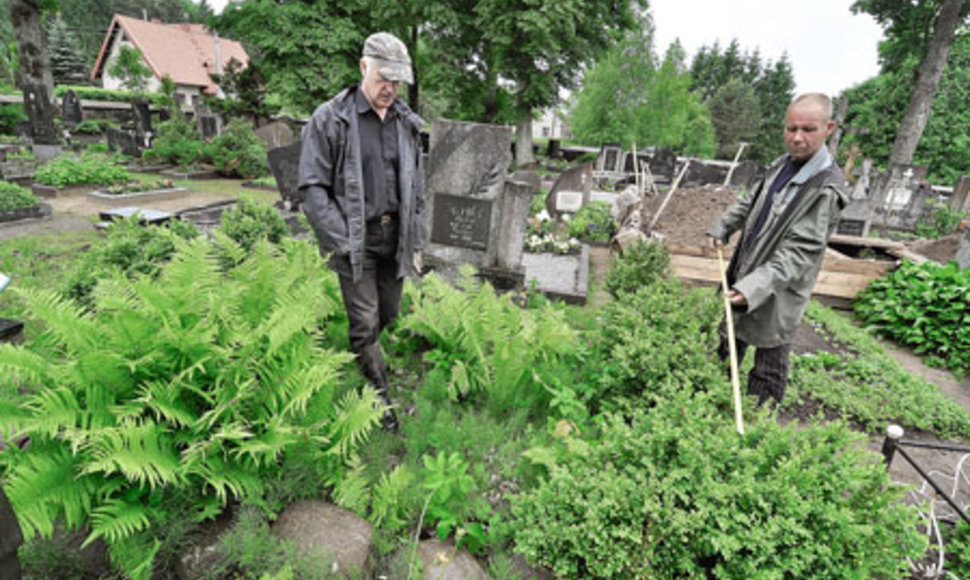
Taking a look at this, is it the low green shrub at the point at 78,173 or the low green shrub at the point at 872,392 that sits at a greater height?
the low green shrub at the point at 78,173

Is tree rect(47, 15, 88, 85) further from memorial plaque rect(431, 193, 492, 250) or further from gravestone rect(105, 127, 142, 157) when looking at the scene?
memorial plaque rect(431, 193, 492, 250)

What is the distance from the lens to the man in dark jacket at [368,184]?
118 inches

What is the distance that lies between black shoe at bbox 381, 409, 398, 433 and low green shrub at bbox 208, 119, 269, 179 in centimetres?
1393

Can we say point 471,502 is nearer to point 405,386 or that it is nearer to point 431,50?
point 405,386

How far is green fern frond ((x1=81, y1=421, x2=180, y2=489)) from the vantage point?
69.2 inches

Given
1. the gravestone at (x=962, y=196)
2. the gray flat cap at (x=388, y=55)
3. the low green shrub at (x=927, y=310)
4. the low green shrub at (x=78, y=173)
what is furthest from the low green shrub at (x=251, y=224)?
the gravestone at (x=962, y=196)

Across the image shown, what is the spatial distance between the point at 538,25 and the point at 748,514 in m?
18.8

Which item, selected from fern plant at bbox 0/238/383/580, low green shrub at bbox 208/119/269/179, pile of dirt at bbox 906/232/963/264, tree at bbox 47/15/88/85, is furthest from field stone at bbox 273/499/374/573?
tree at bbox 47/15/88/85

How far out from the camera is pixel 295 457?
247 centimetres

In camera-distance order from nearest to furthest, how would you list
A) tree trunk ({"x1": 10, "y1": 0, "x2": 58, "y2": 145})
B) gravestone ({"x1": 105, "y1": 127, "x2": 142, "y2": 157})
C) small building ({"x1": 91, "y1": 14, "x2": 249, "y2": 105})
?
tree trunk ({"x1": 10, "y1": 0, "x2": 58, "y2": 145}), gravestone ({"x1": 105, "y1": 127, "x2": 142, "y2": 157}), small building ({"x1": 91, "y1": 14, "x2": 249, "y2": 105})

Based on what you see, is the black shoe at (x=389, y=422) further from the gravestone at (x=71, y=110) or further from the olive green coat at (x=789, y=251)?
the gravestone at (x=71, y=110)

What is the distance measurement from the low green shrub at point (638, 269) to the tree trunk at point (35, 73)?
1637cm

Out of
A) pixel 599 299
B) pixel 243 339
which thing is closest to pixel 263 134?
pixel 599 299

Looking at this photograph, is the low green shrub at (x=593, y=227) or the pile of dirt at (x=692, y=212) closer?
the pile of dirt at (x=692, y=212)
